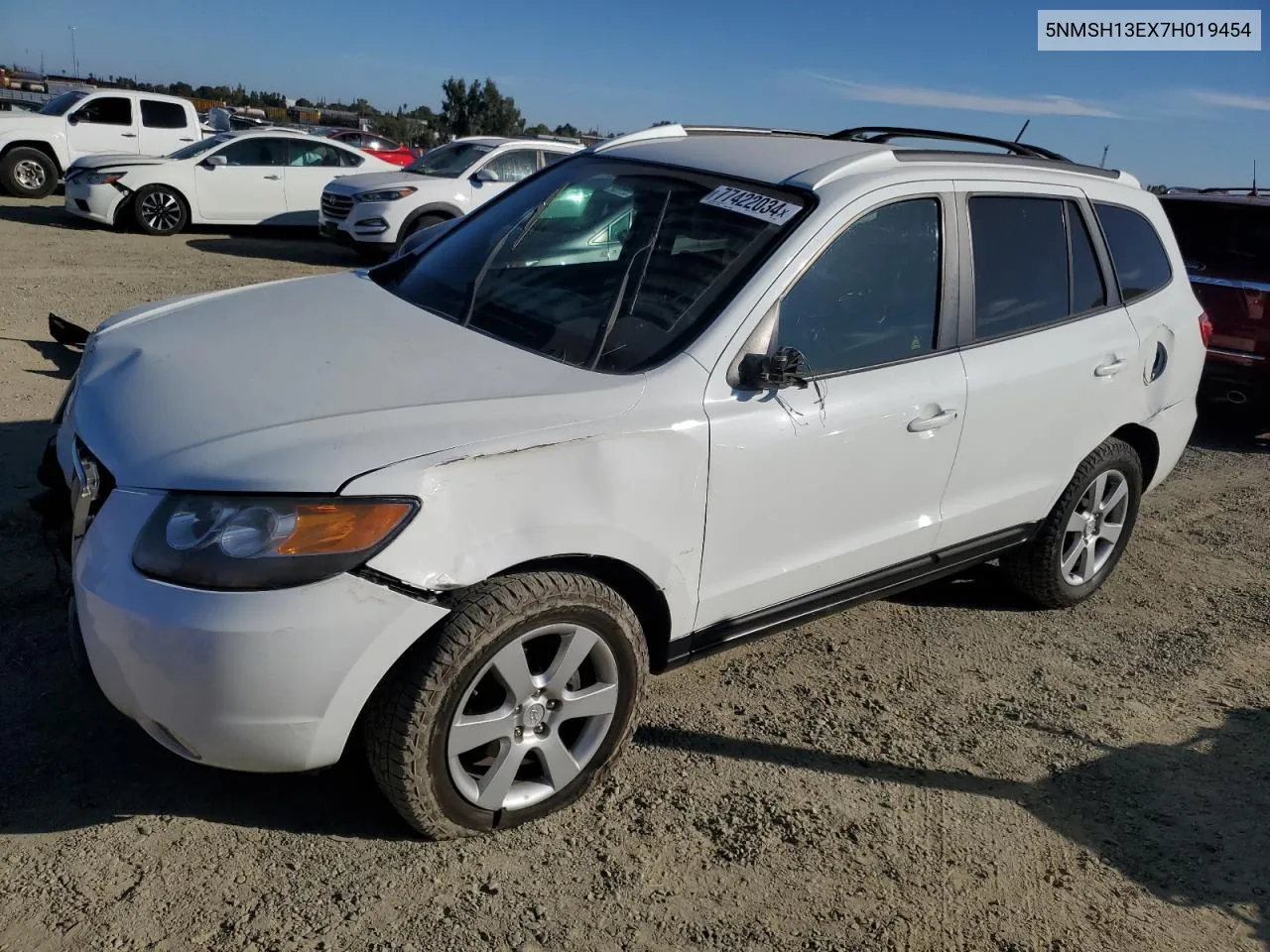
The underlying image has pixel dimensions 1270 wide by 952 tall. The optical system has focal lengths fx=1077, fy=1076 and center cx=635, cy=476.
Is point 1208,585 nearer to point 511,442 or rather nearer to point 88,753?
point 511,442

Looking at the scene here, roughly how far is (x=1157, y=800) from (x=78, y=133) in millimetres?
17766

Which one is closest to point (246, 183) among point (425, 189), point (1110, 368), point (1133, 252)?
point (425, 189)

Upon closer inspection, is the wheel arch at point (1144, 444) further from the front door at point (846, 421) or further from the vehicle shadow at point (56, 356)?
the vehicle shadow at point (56, 356)

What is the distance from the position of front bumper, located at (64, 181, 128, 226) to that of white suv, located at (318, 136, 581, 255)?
2.82 meters

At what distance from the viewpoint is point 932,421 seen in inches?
137

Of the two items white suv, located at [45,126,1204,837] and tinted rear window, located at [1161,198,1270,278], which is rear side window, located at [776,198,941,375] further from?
tinted rear window, located at [1161,198,1270,278]

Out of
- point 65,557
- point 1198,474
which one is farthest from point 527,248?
point 1198,474

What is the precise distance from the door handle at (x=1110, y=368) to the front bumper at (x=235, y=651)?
9.32 feet

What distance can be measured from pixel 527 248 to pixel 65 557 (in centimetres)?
177

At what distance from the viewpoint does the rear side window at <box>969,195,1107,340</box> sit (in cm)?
379

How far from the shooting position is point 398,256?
13.7 ft

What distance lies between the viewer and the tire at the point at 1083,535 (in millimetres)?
4328

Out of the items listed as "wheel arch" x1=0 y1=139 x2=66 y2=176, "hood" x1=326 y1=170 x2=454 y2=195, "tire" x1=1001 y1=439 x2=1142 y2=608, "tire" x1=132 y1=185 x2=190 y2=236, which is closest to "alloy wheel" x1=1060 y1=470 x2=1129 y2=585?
"tire" x1=1001 y1=439 x2=1142 y2=608

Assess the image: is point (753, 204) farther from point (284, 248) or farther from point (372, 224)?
point (284, 248)
